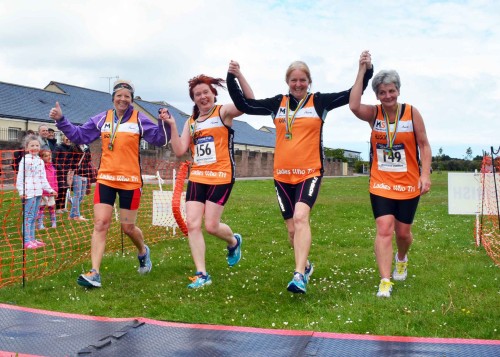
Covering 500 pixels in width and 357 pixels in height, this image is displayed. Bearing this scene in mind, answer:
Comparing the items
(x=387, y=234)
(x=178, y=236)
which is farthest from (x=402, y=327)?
(x=178, y=236)

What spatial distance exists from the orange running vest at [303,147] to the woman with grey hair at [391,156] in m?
0.43

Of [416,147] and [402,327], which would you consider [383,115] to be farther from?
[402,327]

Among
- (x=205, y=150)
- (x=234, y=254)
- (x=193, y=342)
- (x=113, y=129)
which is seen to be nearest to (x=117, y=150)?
(x=113, y=129)

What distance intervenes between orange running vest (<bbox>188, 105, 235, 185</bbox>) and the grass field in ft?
4.01

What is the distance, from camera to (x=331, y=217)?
13086mm

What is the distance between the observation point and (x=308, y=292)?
18.4 ft

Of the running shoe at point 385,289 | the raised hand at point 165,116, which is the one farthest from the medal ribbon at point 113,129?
the running shoe at point 385,289

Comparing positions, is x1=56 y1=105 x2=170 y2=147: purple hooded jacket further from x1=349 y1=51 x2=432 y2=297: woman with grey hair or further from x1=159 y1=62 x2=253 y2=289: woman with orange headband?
x1=349 y1=51 x2=432 y2=297: woman with grey hair

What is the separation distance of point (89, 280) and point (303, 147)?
2.73m

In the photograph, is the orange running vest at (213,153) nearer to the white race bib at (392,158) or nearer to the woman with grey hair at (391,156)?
the woman with grey hair at (391,156)

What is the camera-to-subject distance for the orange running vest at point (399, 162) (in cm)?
545

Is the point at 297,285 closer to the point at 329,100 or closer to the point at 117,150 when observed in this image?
the point at 329,100

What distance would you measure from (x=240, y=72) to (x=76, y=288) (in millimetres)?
3054

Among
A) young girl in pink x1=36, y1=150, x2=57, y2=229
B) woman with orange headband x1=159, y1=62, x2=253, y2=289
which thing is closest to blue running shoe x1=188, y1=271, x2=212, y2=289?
woman with orange headband x1=159, y1=62, x2=253, y2=289
